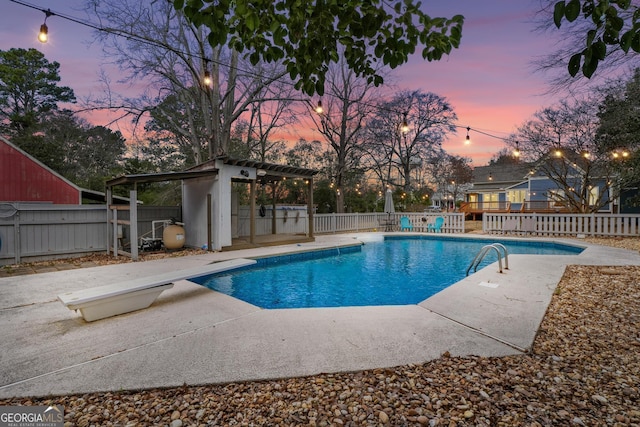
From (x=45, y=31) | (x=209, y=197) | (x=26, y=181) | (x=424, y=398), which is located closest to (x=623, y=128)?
(x=424, y=398)

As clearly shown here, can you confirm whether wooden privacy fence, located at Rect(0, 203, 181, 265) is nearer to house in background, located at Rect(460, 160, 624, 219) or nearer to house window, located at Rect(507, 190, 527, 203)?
house in background, located at Rect(460, 160, 624, 219)

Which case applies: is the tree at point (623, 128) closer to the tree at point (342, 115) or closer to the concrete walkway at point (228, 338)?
the concrete walkway at point (228, 338)

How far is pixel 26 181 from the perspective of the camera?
30.3 feet

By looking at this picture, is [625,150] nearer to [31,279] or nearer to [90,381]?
[90,381]

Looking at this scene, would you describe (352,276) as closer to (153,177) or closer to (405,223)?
(153,177)

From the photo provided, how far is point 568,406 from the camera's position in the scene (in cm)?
176

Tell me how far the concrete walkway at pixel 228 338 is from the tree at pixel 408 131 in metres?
15.9

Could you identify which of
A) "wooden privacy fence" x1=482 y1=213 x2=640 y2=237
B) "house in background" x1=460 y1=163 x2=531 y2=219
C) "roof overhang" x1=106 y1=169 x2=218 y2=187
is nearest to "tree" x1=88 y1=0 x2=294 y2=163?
"roof overhang" x1=106 y1=169 x2=218 y2=187

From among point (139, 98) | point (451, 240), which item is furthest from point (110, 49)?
point (451, 240)

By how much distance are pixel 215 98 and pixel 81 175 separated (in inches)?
479

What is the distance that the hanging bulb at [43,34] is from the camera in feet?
16.6

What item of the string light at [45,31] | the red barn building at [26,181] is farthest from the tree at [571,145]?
the red barn building at [26,181]

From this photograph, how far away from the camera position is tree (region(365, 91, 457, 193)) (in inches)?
741

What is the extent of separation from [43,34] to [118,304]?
5.00 meters
